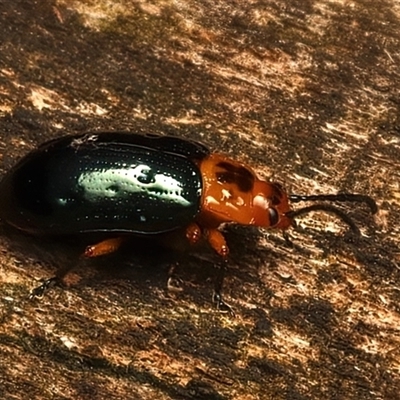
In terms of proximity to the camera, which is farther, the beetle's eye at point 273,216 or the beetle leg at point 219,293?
the beetle's eye at point 273,216

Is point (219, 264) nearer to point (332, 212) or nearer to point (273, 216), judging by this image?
point (273, 216)

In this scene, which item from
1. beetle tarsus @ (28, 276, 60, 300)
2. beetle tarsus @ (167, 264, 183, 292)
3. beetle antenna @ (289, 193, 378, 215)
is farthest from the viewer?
beetle antenna @ (289, 193, 378, 215)

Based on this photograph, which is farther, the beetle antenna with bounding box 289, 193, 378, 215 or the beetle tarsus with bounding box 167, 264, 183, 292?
the beetle antenna with bounding box 289, 193, 378, 215

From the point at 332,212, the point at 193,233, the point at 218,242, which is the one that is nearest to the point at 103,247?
the point at 193,233

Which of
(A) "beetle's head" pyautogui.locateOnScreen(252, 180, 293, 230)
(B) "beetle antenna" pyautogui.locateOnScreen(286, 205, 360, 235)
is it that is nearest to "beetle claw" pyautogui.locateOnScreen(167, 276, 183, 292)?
(A) "beetle's head" pyautogui.locateOnScreen(252, 180, 293, 230)

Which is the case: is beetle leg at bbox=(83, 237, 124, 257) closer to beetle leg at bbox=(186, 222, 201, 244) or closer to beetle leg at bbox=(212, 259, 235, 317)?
beetle leg at bbox=(186, 222, 201, 244)

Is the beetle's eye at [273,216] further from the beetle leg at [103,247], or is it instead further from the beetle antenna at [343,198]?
the beetle leg at [103,247]

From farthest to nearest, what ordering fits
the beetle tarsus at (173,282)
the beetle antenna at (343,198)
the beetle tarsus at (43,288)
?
1. the beetle antenna at (343,198)
2. the beetle tarsus at (173,282)
3. the beetle tarsus at (43,288)

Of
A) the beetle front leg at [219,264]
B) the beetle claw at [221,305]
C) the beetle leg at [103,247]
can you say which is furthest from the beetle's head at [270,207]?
the beetle leg at [103,247]

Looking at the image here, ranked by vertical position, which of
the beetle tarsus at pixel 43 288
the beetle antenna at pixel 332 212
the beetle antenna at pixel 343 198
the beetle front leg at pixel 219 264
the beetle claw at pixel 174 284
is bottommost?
the beetle tarsus at pixel 43 288
